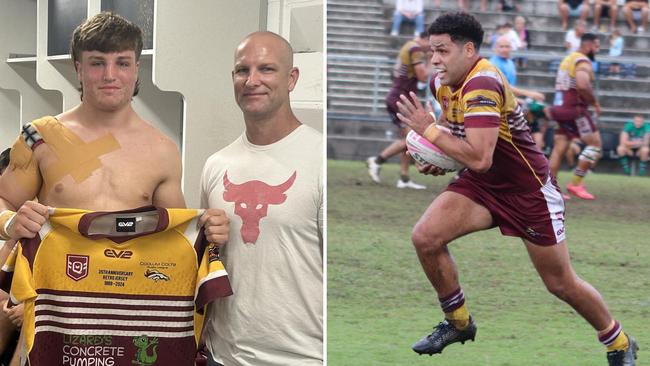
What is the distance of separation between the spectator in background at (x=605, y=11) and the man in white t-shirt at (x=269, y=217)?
11.7 ft

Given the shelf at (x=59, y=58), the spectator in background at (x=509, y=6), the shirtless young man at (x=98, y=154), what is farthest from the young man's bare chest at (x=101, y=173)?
the spectator in background at (x=509, y=6)

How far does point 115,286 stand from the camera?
5.99ft

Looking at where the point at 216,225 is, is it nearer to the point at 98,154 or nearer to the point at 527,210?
the point at 98,154

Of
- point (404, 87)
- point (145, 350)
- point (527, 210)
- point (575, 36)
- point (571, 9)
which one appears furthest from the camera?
point (571, 9)

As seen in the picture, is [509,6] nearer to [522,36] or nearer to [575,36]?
[522,36]

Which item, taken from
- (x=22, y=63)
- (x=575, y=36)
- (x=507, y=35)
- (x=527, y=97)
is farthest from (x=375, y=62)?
(x=22, y=63)

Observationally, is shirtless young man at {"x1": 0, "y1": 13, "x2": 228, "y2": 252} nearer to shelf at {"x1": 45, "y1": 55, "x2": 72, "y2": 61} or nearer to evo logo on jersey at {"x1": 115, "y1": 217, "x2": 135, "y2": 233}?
evo logo on jersey at {"x1": 115, "y1": 217, "x2": 135, "y2": 233}

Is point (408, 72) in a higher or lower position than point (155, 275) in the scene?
higher

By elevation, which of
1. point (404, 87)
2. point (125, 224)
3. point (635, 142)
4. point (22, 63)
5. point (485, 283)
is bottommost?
point (485, 283)

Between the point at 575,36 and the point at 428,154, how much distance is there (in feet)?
9.49

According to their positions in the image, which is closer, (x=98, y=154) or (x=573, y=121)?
(x=98, y=154)

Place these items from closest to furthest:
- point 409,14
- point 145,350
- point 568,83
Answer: point 145,350 → point 568,83 → point 409,14

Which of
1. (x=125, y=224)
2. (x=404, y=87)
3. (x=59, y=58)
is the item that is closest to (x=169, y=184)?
(x=125, y=224)

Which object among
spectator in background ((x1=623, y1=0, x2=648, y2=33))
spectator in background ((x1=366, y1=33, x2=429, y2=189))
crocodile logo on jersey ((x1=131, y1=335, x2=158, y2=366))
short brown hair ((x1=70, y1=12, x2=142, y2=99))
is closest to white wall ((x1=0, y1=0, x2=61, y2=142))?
short brown hair ((x1=70, y1=12, x2=142, y2=99))
